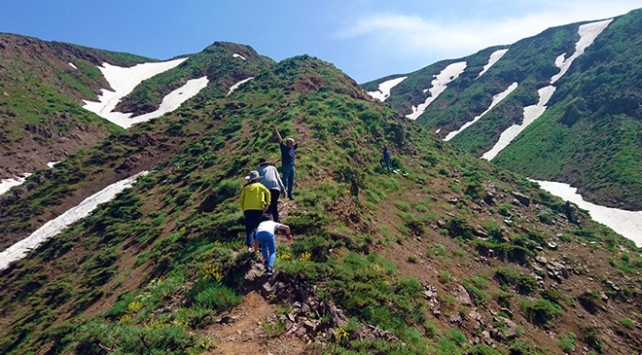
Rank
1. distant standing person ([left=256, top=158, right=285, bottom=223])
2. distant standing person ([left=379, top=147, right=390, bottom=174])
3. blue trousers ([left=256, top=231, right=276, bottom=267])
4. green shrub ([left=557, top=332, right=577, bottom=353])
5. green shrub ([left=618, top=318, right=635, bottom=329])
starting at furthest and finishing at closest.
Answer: distant standing person ([left=379, top=147, right=390, bottom=174]), green shrub ([left=618, top=318, right=635, bottom=329]), green shrub ([left=557, top=332, right=577, bottom=353]), distant standing person ([left=256, top=158, right=285, bottom=223]), blue trousers ([left=256, top=231, right=276, bottom=267])

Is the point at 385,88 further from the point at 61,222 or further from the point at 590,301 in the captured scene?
the point at 590,301

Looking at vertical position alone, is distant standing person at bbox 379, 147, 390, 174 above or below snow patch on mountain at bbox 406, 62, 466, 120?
below

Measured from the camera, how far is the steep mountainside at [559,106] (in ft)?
213

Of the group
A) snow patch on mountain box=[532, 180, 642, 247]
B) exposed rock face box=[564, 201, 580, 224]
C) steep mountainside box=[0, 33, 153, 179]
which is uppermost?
steep mountainside box=[0, 33, 153, 179]

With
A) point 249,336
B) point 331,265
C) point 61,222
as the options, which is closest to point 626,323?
point 331,265

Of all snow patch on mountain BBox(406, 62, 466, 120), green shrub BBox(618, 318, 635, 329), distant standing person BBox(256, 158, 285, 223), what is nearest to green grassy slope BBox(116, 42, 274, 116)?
snow patch on mountain BBox(406, 62, 466, 120)

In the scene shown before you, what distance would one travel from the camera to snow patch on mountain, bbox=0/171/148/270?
95.3 feet

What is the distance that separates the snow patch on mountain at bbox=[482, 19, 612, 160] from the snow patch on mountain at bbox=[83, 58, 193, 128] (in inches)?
2845

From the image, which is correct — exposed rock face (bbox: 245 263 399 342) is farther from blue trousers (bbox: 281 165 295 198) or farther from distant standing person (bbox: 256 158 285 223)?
blue trousers (bbox: 281 165 295 198)

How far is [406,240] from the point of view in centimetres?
1828

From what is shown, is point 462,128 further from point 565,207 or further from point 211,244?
point 211,244

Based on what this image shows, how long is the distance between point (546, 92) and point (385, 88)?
199 ft

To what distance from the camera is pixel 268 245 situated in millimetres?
10047

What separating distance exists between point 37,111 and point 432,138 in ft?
186
